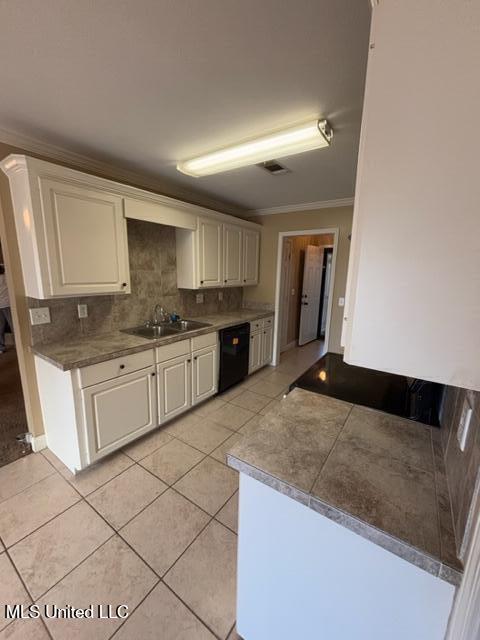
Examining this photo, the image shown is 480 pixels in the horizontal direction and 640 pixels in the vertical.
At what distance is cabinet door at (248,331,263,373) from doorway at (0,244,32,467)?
2430 mm

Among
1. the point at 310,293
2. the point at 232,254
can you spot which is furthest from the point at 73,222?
the point at 310,293

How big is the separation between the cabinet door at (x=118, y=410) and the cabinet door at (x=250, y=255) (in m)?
2.10

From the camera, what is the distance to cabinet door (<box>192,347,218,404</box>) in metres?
2.75

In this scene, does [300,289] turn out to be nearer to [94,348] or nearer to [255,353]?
[255,353]

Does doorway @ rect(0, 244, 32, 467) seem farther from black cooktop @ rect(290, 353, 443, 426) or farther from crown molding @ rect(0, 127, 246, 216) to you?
black cooktop @ rect(290, 353, 443, 426)

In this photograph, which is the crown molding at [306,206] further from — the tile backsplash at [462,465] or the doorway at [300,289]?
the tile backsplash at [462,465]

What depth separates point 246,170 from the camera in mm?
2389

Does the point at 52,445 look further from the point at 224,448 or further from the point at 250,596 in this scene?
the point at 250,596

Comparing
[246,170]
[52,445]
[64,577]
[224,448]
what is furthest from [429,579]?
[246,170]

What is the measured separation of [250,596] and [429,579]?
2.33 ft

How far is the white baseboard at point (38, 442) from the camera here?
2162 millimetres

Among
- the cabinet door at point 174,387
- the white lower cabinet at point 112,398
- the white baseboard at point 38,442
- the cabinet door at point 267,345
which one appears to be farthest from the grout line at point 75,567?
the cabinet door at point 267,345

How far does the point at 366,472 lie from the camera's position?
2.82ft

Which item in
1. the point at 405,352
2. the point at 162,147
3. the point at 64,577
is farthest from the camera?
the point at 162,147
